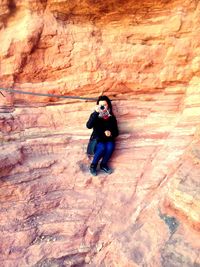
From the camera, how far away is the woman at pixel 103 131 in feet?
16.6

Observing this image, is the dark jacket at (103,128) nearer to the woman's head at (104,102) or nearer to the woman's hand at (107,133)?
the woman's hand at (107,133)

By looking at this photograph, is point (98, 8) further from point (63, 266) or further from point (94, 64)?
point (63, 266)

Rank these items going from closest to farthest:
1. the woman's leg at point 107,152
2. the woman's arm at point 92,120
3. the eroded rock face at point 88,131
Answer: the eroded rock face at point 88,131
the woman's arm at point 92,120
the woman's leg at point 107,152

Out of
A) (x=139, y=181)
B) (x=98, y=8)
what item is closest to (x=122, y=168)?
(x=139, y=181)

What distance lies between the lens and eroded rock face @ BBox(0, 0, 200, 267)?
4.59 meters

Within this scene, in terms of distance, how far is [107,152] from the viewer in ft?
16.9

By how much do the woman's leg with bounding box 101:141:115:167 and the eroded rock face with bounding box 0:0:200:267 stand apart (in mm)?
181

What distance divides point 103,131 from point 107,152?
14.1 inches

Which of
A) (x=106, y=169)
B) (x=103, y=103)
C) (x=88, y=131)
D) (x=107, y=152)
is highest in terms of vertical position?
(x=103, y=103)

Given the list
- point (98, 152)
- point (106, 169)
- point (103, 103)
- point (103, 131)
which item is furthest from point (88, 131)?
point (106, 169)

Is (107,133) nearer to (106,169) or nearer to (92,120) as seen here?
(92,120)

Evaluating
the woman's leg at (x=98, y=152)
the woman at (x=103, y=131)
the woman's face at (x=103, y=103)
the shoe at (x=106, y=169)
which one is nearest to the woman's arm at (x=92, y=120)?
the woman at (x=103, y=131)

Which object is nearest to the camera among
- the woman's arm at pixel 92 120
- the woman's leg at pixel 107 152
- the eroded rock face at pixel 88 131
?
the eroded rock face at pixel 88 131

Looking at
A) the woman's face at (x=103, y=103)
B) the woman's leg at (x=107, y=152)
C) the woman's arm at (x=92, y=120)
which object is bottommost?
the woman's leg at (x=107, y=152)
